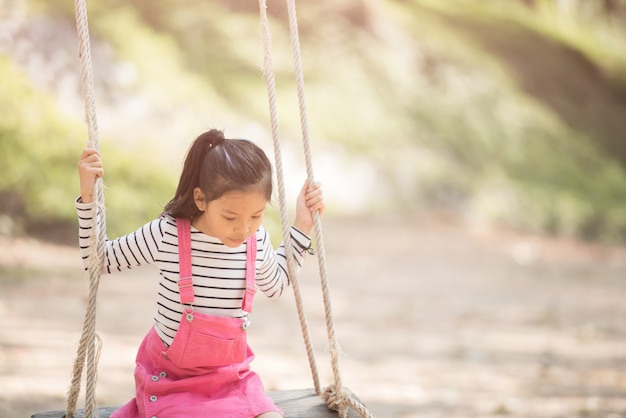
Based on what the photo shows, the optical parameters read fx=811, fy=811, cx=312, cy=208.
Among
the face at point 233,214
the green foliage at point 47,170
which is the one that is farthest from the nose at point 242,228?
the green foliage at point 47,170

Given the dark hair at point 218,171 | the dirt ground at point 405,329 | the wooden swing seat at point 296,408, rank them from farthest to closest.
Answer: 1. the dirt ground at point 405,329
2. the wooden swing seat at point 296,408
3. the dark hair at point 218,171

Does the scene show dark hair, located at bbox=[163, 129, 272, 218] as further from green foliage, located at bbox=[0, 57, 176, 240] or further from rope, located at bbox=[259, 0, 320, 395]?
green foliage, located at bbox=[0, 57, 176, 240]

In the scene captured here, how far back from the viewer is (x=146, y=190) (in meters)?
7.10

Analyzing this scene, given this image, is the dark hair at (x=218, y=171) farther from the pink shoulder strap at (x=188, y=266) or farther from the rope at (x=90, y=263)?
the rope at (x=90, y=263)

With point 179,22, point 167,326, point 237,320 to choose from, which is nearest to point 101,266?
point 167,326

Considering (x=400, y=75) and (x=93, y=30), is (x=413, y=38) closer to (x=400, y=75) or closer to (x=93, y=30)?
(x=400, y=75)

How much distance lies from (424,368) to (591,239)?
219 inches

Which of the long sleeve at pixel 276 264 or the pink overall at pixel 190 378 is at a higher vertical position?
the long sleeve at pixel 276 264

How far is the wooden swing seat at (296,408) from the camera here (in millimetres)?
2064

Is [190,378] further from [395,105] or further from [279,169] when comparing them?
[395,105]

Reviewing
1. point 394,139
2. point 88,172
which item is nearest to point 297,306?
point 88,172

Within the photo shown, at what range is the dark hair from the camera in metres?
1.93

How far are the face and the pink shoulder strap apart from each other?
0.06 m

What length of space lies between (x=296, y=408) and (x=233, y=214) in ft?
1.87
